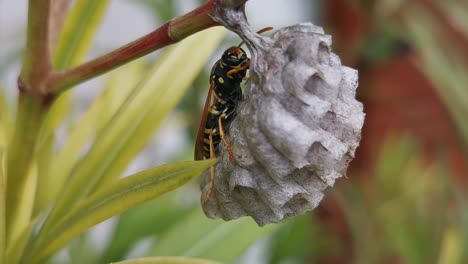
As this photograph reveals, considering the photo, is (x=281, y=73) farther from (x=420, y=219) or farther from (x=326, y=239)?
(x=326, y=239)

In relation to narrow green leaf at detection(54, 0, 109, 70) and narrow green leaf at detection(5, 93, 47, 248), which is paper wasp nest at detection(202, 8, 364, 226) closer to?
narrow green leaf at detection(5, 93, 47, 248)

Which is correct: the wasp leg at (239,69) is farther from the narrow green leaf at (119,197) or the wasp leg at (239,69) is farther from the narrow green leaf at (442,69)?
the narrow green leaf at (442,69)

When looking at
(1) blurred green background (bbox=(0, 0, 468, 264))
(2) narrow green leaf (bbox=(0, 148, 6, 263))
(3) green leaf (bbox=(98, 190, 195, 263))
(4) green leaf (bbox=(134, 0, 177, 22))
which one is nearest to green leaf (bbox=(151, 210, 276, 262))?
(1) blurred green background (bbox=(0, 0, 468, 264))

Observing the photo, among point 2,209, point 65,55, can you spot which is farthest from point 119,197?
point 65,55

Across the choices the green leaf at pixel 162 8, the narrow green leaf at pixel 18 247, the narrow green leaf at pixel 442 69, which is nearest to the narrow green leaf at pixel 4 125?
the narrow green leaf at pixel 18 247

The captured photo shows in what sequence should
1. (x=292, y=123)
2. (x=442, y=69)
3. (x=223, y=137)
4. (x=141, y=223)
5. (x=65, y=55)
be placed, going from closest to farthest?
1. (x=292, y=123)
2. (x=223, y=137)
3. (x=65, y=55)
4. (x=141, y=223)
5. (x=442, y=69)

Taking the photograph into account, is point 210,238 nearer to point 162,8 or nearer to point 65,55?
point 65,55
